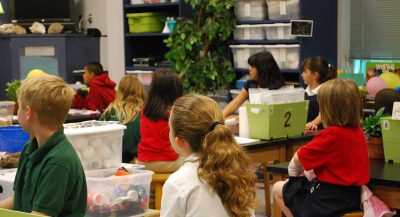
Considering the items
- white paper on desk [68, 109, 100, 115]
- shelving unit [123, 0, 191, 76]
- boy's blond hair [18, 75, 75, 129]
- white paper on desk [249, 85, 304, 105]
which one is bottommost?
white paper on desk [68, 109, 100, 115]

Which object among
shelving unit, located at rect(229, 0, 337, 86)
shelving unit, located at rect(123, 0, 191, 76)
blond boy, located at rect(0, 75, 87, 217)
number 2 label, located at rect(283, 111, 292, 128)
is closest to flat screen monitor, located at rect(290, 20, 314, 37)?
shelving unit, located at rect(229, 0, 337, 86)

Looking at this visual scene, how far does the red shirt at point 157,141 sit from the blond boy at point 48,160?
209 centimetres

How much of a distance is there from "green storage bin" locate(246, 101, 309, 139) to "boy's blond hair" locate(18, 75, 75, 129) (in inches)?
89.8

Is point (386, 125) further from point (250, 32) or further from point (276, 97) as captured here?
point (250, 32)

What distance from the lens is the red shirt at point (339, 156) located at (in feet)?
11.5

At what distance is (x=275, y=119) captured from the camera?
466cm

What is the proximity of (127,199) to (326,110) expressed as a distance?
3.59 feet

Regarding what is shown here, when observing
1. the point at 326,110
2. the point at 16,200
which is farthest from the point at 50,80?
the point at 326,110

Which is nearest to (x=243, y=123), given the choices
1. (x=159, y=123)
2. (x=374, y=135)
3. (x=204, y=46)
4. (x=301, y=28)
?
(x=159, y=123)

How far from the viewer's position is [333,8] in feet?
21.7

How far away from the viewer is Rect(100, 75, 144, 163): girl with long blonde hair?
16.7ft

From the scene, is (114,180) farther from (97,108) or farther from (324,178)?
(97,108)

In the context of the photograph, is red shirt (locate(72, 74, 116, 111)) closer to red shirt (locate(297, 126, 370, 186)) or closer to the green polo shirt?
red shirt (locate(297, 126, 370, 186))

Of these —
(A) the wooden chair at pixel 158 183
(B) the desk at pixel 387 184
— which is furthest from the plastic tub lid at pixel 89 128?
(B) the desk at pixel 387 184
